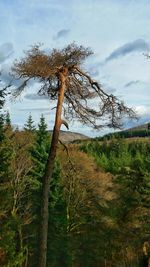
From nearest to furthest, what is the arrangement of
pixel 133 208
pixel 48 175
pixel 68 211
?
pixel 48 175 < pixel 133 208 < pixel 68 211

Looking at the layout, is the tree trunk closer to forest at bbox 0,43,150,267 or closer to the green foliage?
forest at bbox 0,43,150,267

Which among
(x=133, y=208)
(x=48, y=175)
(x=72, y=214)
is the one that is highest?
(x=48, y=175)

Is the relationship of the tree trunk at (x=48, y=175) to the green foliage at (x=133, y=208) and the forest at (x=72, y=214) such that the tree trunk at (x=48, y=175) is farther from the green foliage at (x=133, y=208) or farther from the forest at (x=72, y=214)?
the green foliage at (x=133, y=208)

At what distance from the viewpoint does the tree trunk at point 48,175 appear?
11.6 meters

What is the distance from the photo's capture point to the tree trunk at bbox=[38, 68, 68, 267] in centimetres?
1162

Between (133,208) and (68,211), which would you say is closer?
(133,208)

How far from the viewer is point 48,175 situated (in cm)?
1186

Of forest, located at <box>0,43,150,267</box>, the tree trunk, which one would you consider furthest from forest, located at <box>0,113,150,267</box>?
the tree trunk

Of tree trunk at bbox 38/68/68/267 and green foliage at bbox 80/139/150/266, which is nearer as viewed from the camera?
tree trunk at bbox 38/68/68/267

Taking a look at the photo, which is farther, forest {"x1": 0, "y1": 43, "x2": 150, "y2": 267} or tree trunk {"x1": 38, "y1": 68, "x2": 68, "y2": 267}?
forest {"x1": 0, "y1": 43, "x2": 150, "y2": 267}

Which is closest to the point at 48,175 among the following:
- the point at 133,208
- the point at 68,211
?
the point at 133,208

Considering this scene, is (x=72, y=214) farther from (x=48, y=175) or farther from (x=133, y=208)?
(x=48, y=175)

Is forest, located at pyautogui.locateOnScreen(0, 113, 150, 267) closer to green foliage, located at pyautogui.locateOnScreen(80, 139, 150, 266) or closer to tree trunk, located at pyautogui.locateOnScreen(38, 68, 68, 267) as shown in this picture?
green foliage, located at pyautogui.locateOnScreen(80, 139, 150, 266)

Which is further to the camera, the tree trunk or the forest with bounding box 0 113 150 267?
the forest with bounding box 0 113 150 267
